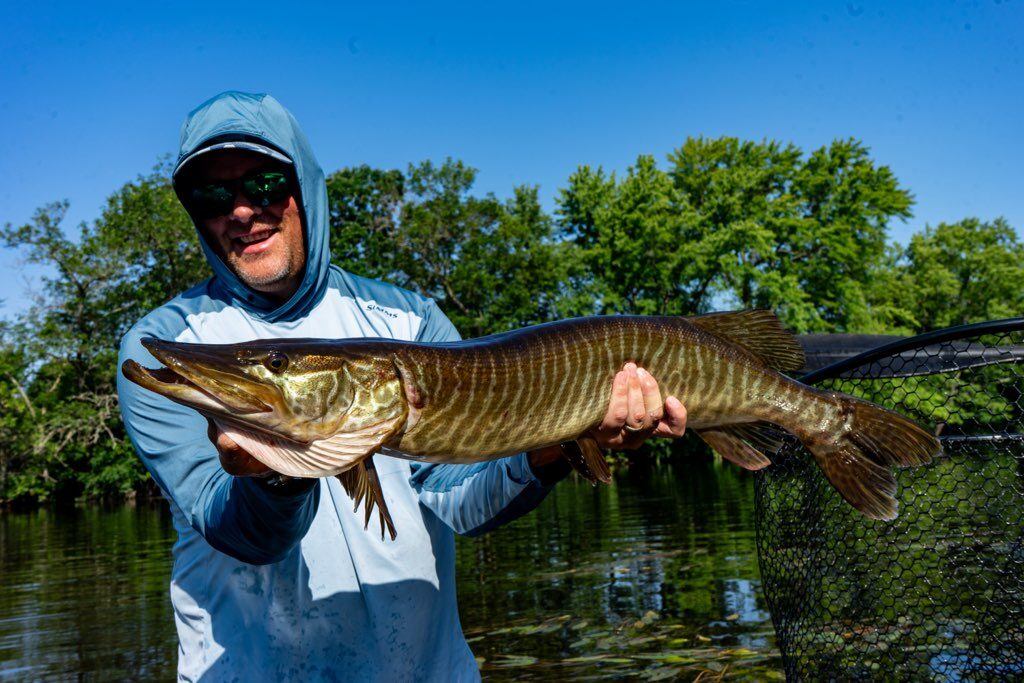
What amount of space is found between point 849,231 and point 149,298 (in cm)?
3211

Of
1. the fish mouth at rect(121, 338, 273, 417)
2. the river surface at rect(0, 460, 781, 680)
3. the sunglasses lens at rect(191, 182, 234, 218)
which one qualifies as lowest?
the river surface at rect(0, 460, 781, 680)

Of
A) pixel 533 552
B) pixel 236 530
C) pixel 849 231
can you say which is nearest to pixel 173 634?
pixel 533 552

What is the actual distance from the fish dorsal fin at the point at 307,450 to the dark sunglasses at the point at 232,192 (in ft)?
3.79

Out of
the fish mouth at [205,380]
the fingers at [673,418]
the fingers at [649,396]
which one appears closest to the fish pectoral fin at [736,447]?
the fingers at [673,418]

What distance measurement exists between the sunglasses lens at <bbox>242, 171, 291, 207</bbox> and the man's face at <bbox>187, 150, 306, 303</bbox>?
18 millimetres

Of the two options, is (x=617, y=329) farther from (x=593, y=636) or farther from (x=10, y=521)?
(x=10, y=521)

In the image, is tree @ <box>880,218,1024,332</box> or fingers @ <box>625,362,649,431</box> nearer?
fingers @ <box>625,362,649,431</box>

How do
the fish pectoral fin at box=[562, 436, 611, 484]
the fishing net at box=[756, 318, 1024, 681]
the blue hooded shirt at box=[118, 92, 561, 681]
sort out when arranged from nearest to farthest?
the blue hooded shirt at box=[118, 92, 561, 681] < the fish pectoral fin at box=[562, 436, 611, 484] < the fishing net at box=[756, 318, 1024, 681]

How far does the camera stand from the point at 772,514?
456cm

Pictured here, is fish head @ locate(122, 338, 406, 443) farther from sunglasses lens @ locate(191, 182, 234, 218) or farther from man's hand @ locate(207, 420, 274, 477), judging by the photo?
sunglasses lens @ locate(191, 182, 234, 218)

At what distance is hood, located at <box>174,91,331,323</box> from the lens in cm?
294

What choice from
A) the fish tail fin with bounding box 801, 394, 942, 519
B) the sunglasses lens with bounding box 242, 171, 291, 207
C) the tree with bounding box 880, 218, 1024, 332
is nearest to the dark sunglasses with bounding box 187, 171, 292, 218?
the sunglasses lens with bounding box 242, 171, 291, 207

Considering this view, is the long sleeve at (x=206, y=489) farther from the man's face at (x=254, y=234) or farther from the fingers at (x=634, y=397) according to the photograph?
the fingers at (x=634, y=397)

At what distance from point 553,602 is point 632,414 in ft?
19.8
